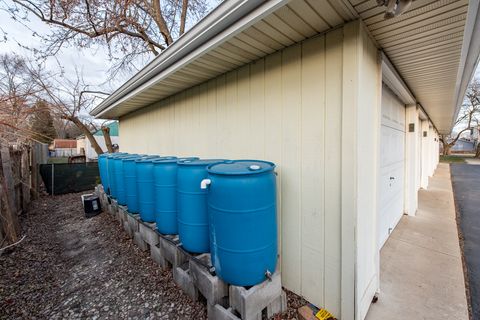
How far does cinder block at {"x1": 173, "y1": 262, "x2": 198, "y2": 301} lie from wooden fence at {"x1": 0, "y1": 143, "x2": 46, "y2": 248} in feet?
9.46

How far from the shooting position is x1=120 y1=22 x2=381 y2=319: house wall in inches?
66.8

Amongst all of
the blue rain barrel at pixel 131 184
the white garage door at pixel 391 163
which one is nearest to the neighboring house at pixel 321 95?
the white garage door at pixel 391 163

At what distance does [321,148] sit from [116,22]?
21.2 ft

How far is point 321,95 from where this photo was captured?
1.85 meters

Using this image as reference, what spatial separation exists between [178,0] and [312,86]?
22.3ft

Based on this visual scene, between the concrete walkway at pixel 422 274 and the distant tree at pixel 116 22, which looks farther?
the distant tree at pixel 116 22

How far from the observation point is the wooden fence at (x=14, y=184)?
3246mm

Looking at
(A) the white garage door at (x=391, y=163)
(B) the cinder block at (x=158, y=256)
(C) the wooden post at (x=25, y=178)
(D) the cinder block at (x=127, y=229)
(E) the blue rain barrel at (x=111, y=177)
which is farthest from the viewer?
(C) the wooden post at (x=25, y=178)

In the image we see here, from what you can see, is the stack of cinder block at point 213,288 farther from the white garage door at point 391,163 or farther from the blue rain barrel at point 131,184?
the white garage door at point 391,163

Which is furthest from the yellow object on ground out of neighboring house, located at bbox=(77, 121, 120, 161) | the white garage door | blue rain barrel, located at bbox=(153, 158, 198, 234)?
neighboring house, located at bbox=(77, 121, 120, 161)

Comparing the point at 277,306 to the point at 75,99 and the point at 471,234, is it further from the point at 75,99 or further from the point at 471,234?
the point at 75,99

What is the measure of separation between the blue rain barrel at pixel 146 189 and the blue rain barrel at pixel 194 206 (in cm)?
88

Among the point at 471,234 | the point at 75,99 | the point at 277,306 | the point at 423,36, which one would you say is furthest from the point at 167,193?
the point at 75,99

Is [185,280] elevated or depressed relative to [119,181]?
depressed
